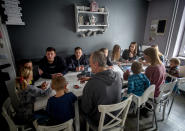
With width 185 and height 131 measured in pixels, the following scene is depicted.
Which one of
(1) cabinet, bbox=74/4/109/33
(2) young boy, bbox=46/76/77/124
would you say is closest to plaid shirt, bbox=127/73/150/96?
(2) young boy, bbox=46/76/77/124

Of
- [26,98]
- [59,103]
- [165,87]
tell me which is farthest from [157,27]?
[26,98]

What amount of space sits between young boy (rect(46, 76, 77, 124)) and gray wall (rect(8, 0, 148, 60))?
6.86 ft

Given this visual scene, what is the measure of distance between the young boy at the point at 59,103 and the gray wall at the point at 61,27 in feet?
6.86

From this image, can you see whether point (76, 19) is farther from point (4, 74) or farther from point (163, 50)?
point (163, 50)

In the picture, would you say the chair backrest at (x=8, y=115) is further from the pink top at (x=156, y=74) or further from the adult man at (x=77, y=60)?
the pink top at (x=156, y=74)

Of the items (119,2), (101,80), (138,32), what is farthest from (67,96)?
(138,32)

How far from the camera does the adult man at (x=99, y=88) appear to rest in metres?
1.08

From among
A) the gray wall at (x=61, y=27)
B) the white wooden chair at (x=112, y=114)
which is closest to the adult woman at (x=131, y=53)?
the gray wall at (x=61, y=27)

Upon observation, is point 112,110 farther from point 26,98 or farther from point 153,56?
point 153,56

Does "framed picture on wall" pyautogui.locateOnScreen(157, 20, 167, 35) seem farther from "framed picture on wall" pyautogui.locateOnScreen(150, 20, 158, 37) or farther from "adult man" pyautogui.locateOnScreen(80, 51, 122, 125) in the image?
"adult man" pyautogui.locateOnScreen(80, 51, 122, 125)

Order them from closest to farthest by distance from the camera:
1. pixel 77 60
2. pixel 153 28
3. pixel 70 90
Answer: pixel 70 90, pixel 77 60, pixel 153 28

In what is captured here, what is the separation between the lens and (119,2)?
3533 millimetres

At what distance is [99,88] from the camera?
3.53ft

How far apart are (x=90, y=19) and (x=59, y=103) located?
8.71 ft
